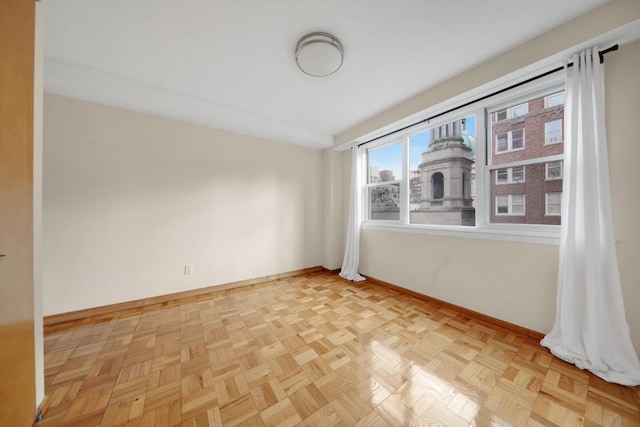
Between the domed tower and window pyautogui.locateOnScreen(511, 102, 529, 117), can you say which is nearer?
window pyautogui.locateOnScreen(511, 102, 529, 117)

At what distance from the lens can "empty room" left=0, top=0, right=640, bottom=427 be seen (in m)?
1.18

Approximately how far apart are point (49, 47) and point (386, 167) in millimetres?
3888

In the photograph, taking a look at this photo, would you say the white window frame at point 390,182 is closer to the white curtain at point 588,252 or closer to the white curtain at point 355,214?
the white curtain at point 355,214

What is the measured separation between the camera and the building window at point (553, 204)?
181cm

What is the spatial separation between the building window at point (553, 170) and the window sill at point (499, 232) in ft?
1.48

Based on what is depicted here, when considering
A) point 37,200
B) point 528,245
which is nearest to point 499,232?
point 528,245

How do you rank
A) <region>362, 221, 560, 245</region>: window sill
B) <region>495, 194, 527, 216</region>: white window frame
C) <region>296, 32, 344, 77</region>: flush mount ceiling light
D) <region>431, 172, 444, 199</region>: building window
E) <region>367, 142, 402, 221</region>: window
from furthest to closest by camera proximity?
<region>367, 142, 402, 221</region>: window, <region>431, 172, 444, 199</region>: building window, <region>495, 194, 527, 216</region>: white window frame, <region>362, 221, 560, 245</region>: window sill, <region>296, 32, 344, 77</region>: flush mount ceiling light

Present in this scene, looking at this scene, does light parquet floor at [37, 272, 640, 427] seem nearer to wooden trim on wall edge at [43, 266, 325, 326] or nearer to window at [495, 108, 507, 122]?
wooden trim on wall edge at [43, 266, 325, 326]

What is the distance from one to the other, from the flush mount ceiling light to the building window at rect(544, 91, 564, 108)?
6.33ft

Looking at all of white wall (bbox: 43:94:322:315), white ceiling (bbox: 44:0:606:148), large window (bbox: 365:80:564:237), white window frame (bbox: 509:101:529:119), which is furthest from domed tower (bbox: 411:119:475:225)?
white wall (bbox: 43:94:322:315)

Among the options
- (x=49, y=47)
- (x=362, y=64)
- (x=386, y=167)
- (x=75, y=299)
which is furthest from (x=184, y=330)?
(x=386, y=167)

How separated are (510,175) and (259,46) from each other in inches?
105

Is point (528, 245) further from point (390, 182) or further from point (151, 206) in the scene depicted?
point (151, 206)

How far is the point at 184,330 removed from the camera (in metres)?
2.00
